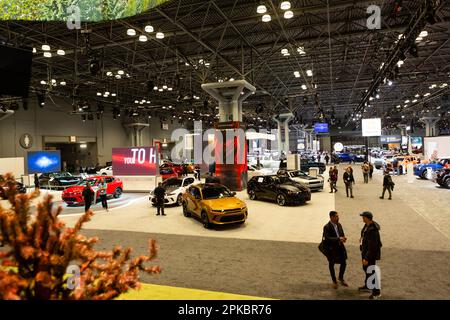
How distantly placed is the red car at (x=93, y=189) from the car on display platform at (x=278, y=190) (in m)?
7.83

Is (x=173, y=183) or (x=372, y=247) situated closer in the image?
(x=372, y=247)

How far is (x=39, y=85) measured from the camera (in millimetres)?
28047

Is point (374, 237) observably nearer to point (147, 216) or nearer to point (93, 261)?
point (93, 261)

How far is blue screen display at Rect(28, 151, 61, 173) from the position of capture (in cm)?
2394

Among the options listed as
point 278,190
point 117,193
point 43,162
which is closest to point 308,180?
point 278,190

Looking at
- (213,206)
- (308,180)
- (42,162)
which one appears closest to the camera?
(213,206)

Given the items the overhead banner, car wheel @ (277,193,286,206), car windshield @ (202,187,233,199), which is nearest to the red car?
car windshield @ (202,187,233,199)

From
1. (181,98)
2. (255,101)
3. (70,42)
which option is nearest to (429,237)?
(181,98)

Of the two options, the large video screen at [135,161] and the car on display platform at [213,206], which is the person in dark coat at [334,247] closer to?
the car on display platform at [213,206]

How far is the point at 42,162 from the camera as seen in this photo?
24562 millimetres

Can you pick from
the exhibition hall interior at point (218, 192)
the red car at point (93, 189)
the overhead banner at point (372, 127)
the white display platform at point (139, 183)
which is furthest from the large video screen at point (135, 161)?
the overhead banner at point (372, 127)

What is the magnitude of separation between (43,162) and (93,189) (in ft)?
38.4

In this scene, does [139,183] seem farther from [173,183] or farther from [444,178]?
[444,178]

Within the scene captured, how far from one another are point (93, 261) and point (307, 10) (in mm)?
13659
